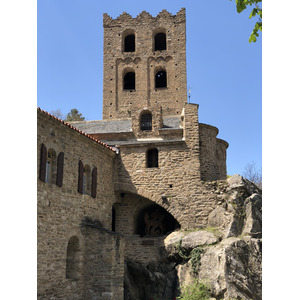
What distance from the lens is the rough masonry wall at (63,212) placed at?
1342cm

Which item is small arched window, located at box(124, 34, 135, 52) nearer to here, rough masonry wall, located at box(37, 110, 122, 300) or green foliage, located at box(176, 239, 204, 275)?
rough masonry wall, located at box(37, 110, 122, 300)

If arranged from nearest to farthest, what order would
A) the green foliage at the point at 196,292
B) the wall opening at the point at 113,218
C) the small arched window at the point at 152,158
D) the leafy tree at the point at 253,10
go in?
the leafy tree at the point at 253,10, the green foliage at the point at 196,292, the wall opening at the point at 113,218, the small arched window at the point at 152,158

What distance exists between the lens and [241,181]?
18.5 m

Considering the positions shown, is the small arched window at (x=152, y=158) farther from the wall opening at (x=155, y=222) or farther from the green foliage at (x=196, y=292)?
the green foliage at (x=196, y=292)

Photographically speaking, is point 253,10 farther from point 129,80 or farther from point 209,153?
point 129,80

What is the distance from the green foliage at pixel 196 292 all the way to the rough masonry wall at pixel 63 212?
2.74 metres

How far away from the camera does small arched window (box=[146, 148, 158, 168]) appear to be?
19806mm

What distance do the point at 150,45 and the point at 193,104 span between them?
39.3 feet

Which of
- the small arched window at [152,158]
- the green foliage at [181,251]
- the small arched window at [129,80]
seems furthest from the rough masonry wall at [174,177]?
the small arched window at [129,80]

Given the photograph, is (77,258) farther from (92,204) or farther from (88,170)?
(88,170)

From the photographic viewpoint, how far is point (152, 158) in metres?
19.9

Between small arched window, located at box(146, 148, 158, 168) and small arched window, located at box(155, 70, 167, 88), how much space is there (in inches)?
454

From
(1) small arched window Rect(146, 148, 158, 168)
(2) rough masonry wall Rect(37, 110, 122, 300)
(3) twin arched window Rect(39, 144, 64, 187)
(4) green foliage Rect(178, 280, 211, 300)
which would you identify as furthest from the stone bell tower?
(4) green foliage Rect(178, 280, 211, 300)

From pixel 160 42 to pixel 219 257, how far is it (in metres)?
20.7
